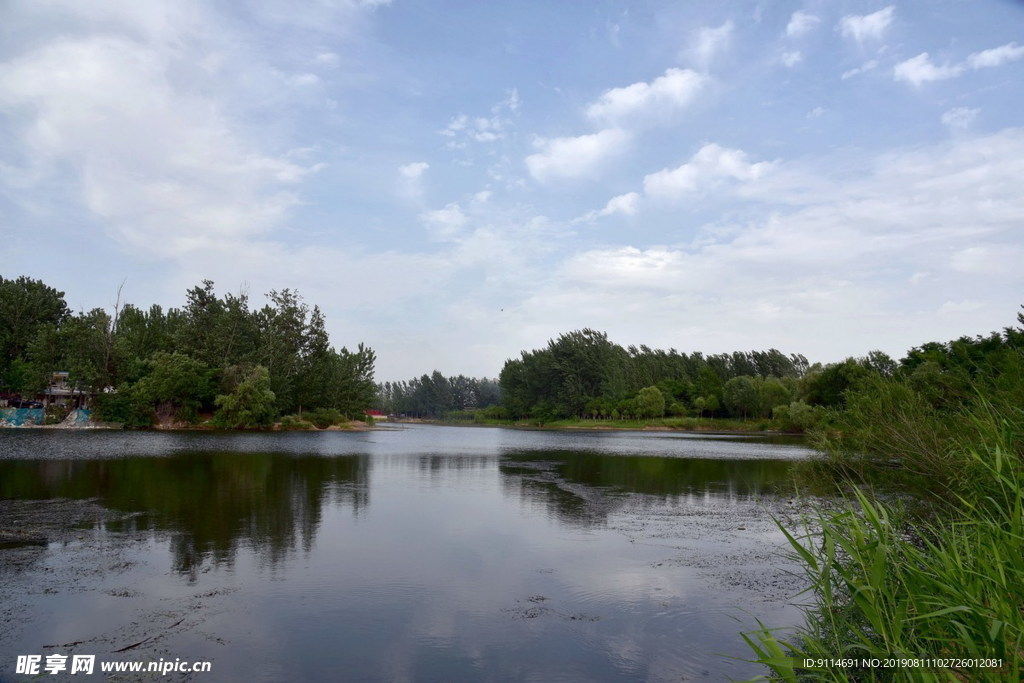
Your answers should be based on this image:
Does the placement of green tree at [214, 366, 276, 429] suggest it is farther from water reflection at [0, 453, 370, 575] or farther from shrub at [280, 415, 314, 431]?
water reflection at [0, 453, 370, 575]

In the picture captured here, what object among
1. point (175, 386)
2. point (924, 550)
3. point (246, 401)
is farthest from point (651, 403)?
point (924, 550)

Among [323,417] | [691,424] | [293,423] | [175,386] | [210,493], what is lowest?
[691,424]

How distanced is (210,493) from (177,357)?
57.1 metres

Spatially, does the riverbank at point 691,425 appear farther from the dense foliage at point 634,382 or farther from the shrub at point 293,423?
the shrub at point 293,423

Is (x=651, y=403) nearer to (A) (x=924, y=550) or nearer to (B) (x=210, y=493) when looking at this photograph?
(B) (x=210, y=493)

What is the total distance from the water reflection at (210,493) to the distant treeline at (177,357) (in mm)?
39754

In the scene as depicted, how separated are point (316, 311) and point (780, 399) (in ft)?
259

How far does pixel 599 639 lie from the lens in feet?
30.8

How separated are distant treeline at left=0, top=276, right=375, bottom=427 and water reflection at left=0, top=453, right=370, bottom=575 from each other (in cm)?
3975

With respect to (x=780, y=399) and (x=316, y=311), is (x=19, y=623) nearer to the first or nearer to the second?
(x=316, y=311)

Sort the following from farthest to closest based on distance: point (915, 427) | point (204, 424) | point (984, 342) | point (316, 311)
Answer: point (316, 311)
point (204, 424)
point (984, 342)
point (915, 427)

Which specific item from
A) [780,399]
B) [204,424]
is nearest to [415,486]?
[204,424]

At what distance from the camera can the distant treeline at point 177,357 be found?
68.0 m

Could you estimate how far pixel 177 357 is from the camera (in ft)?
235
